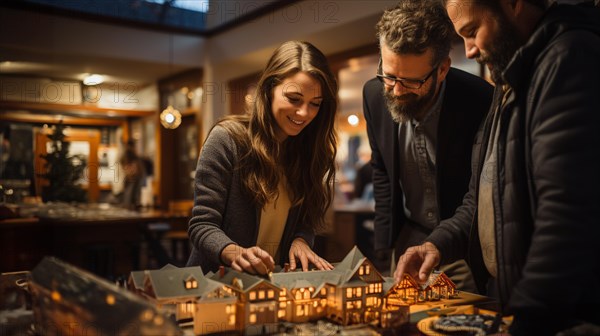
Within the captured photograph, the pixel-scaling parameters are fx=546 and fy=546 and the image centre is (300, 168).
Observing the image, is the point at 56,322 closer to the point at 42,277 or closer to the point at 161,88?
the point at 42,277

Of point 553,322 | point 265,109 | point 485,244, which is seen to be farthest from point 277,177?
point 553,322

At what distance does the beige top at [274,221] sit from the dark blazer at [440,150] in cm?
50

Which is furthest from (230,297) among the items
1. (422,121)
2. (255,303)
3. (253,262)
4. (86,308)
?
(422,121)

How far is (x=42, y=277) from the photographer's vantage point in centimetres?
138

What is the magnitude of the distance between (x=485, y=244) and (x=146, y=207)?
6.03 metres

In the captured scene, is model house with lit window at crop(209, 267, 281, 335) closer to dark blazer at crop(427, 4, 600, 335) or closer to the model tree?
dark blazer at crop(427, 4, 600, 335)

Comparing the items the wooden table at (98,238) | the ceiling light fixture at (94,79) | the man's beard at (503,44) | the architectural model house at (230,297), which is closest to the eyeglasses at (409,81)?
the man's beard at (503,44)

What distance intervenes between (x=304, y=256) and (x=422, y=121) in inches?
28.7

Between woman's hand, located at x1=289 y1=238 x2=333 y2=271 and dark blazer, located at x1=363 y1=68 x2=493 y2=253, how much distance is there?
491 mm

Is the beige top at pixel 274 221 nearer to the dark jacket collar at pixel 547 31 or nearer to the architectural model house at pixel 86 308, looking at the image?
the architectural model house at pixel 86 308

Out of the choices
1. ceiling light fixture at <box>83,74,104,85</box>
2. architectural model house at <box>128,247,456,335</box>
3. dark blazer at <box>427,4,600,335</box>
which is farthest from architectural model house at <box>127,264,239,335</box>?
ceiling light fixture at <box>83,74,104,85</box>

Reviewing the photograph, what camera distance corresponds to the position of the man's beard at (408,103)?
208cm

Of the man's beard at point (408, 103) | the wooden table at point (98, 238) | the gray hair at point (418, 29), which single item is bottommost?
the wooden table at point (98, 238)

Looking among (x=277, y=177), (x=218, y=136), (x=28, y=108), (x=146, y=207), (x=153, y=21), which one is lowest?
(x=146, y=207)
